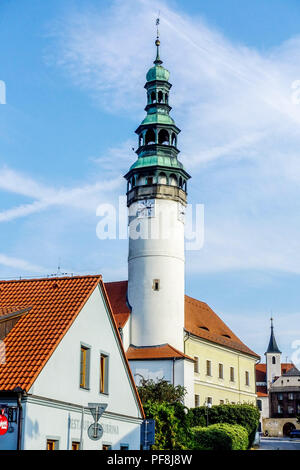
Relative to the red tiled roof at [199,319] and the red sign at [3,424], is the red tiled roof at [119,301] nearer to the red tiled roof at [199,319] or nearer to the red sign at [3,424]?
the red tiled roof at [199,319]

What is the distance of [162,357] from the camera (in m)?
53.8

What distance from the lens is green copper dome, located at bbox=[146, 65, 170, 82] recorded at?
198 ft

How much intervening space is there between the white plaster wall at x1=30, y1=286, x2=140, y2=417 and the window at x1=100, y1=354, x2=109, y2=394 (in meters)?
0.23

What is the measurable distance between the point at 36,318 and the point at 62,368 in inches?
73.1

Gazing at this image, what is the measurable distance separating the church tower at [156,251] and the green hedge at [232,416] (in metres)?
5.52

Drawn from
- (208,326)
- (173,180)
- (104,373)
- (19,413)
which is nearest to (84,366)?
(104,373)

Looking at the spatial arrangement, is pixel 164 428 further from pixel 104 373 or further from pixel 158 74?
pixel 158 74

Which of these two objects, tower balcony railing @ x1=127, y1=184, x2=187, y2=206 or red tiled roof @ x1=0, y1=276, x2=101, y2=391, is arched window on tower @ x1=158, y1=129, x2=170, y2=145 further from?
red tiled roof @ x1=0, y1=276, x2=101, y2=391

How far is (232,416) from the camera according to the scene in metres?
54.3

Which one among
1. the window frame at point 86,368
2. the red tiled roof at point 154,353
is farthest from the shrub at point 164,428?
the red tiled roof at point 154,353

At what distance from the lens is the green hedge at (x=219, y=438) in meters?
42.9

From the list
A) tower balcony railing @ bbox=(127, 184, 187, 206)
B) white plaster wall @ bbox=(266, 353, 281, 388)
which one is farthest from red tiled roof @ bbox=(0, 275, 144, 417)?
white plaster wall @ bbox=(266, 353, 281, 388)

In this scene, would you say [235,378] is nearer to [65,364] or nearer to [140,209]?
[140,209]

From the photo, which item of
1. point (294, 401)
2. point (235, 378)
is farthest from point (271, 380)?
point (235, 378)
